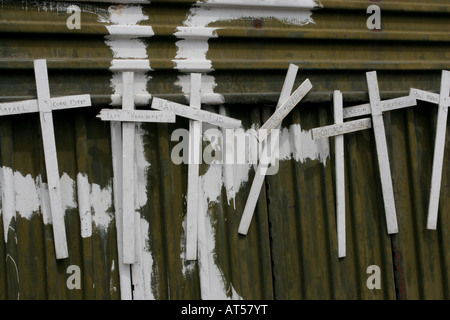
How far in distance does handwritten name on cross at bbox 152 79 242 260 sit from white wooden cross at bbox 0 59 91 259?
1.49 ft

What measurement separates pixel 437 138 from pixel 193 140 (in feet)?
5.10

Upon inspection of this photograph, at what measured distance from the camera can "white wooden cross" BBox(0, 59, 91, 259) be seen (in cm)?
245

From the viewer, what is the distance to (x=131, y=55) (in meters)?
2.66

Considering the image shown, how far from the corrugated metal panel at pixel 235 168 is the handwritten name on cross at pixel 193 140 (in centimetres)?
5

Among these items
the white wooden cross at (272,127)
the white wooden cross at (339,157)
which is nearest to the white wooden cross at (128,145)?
the white wooden cross at (272,127)

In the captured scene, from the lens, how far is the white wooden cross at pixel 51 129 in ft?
8.04

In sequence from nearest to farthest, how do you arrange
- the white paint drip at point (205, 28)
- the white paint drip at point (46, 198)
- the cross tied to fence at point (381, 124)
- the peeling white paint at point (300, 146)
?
the white paint drip at point (46, 198)
the white paint drip at point (205, 28)
the peeling white paint at point (300, 146)
the cross tied to fence at point (381, 124)

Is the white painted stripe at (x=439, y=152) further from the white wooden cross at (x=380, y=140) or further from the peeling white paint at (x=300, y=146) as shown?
the peeling white paint at (x=300, y=146)

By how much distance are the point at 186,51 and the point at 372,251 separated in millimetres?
1615

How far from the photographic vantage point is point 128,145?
101 inches

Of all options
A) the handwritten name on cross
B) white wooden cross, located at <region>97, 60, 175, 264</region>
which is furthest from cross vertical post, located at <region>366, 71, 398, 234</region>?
white wooden cross, located at <region>97, 60, 175, 264</region>

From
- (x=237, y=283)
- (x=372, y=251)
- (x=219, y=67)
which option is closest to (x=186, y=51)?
(x=219, y=67)

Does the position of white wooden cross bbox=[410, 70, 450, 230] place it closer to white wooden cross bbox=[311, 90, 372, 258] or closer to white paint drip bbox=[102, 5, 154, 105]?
white wooden cross bbox=[311, 90, 372, 258]

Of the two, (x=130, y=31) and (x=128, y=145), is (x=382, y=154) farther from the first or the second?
(x=130, y=31)
